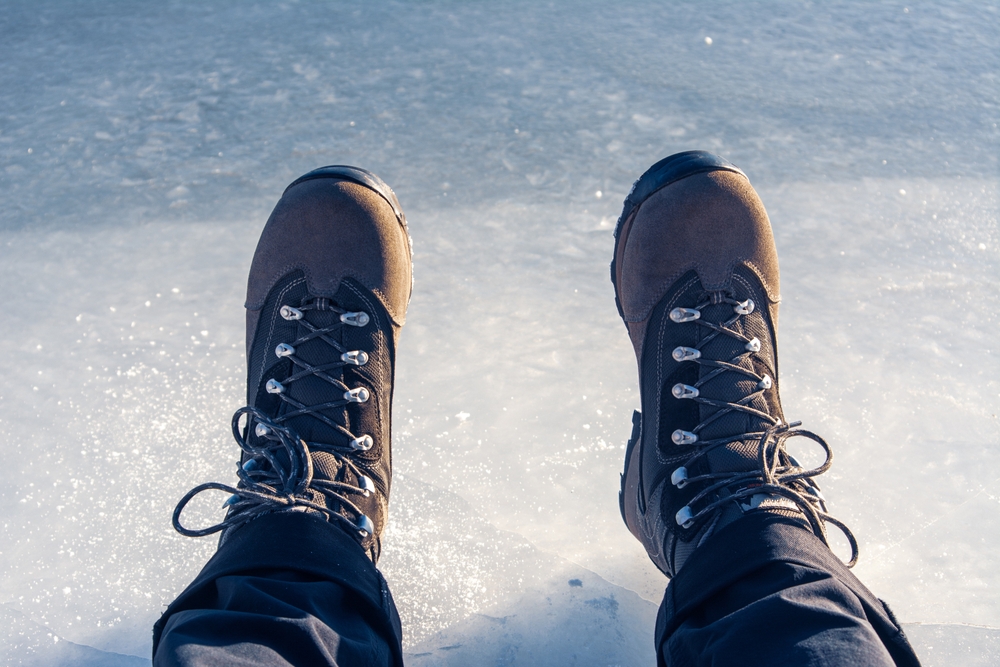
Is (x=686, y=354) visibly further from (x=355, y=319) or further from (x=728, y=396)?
(x=355, y=319)

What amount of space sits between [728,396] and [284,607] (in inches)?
24.0

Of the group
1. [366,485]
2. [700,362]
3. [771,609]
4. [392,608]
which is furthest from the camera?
[700,362]

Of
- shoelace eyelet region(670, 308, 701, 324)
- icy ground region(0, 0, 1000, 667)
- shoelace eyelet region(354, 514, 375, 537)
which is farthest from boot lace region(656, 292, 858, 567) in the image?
shoelace eyelet region(354, 514, 375, 537)

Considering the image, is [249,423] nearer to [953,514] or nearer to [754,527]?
[754,527]

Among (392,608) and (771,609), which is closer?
(771,609)

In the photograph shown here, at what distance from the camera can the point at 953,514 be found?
0.99 meters

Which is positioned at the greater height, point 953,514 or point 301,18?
point 301,18

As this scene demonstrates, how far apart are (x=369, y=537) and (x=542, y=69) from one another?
46.6 inches

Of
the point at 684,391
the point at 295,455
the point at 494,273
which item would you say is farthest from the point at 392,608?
the point at 494,273

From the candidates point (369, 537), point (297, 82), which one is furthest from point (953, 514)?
point (297, 82)

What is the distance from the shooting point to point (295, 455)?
2.69 feet

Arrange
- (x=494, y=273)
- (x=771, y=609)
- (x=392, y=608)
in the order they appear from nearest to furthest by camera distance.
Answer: (x=771, y=609) → (x=392, y=608) → (x=494, y=273)

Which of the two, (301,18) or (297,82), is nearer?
(297,82)

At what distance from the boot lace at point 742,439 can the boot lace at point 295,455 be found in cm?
39
